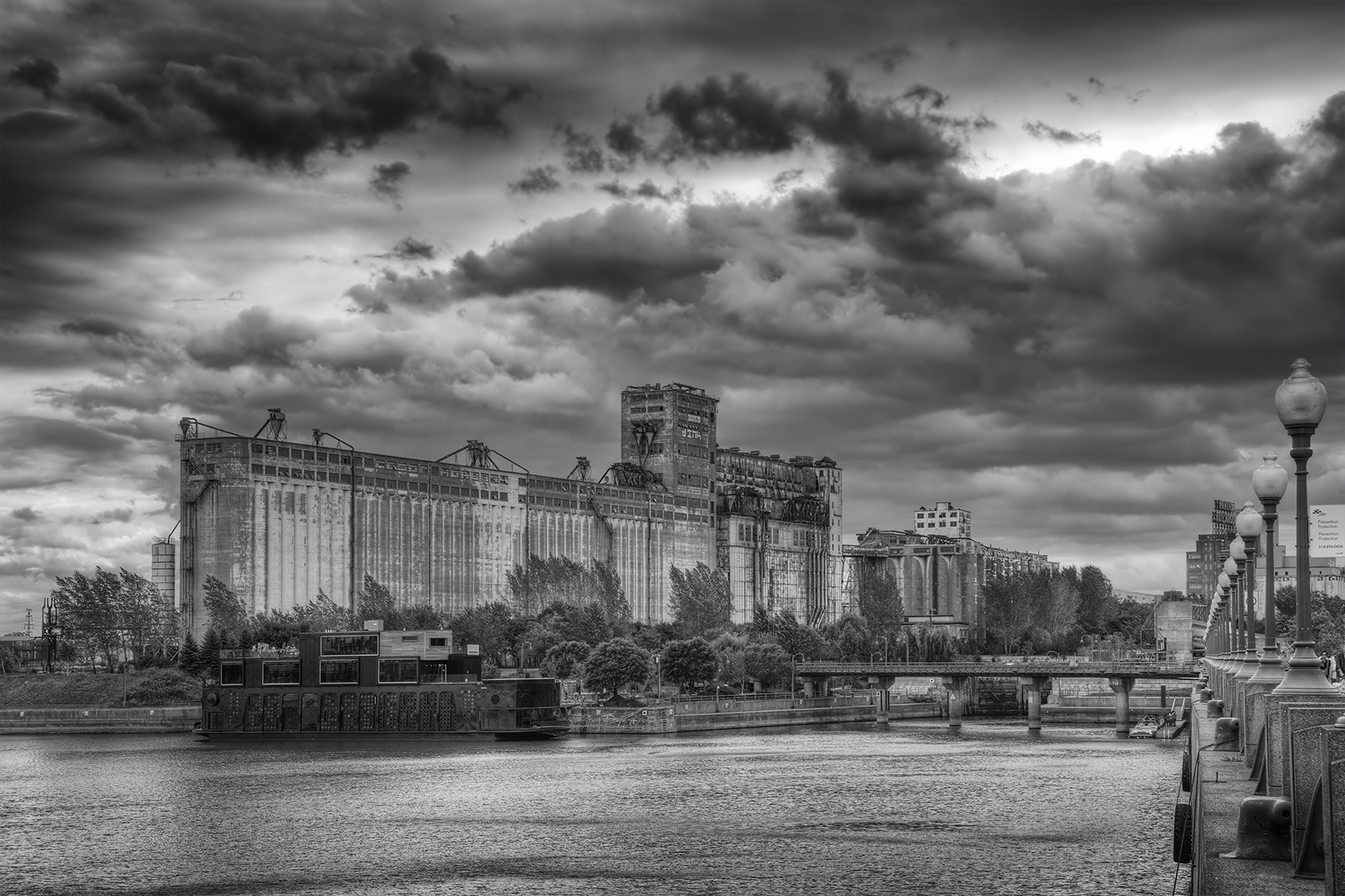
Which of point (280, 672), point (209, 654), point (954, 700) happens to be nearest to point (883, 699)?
point (954, 700)

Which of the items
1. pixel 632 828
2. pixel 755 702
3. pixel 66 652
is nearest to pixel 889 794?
pixel 632 828

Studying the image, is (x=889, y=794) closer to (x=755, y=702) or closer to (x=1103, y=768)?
(x=1103, y=768)

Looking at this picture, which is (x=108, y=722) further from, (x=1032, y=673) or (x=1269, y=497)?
(x=1269, y=497)

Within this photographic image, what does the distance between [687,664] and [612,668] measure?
11.9 meters

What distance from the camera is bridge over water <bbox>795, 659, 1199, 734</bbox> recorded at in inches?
6447

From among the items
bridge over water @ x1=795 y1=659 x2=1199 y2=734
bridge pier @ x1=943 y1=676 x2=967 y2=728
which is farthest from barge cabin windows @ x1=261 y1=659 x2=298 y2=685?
bridge pier @ x1=943 y1=676 x2=967 y2=728

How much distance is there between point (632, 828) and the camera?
6800 cm

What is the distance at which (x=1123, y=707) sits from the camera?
16088cm

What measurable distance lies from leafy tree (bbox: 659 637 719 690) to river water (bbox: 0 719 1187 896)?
56885mm

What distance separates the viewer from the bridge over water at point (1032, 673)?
537 ft

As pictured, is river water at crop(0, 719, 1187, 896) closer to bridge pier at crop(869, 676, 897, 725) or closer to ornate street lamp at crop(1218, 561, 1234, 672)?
ornate street lamp at crop(1218, 561, 1234, 672)

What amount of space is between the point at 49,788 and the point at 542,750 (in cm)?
3921

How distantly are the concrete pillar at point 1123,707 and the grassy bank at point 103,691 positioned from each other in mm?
93142

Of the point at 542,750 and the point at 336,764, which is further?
the point at 542,750
